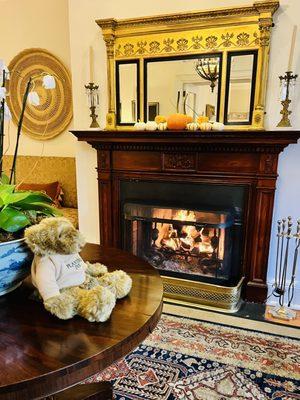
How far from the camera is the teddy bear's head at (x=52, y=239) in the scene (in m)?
0.88

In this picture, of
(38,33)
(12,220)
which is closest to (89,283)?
(12,220)

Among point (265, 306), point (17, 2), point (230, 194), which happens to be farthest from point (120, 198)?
point (17, 2)

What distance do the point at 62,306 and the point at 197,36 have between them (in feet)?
6.90

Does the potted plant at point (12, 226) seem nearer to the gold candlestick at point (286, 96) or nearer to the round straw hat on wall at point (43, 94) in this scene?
the gold candlestick at point (286, 96)

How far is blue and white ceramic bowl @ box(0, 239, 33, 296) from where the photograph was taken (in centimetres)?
88

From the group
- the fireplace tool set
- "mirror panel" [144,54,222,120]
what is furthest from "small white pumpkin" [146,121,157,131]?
the fireplace tool set

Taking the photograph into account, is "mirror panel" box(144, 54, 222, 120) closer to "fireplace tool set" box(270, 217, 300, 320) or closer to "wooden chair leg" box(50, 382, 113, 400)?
"fireplace tool set" box(270, 217, 300, 320)

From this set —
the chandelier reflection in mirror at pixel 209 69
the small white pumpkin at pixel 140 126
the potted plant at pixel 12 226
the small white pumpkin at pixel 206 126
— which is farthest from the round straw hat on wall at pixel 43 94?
the potted plant at pixel 12 226

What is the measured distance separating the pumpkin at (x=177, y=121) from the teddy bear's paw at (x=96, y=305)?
1.64m

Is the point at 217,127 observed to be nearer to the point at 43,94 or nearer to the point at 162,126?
the point at 162,126

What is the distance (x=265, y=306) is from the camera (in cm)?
233

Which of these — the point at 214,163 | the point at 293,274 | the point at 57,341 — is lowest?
the point at 293,274

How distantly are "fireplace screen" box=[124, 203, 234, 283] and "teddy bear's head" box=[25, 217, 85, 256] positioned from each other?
1539 mm

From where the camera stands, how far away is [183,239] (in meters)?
2.51
